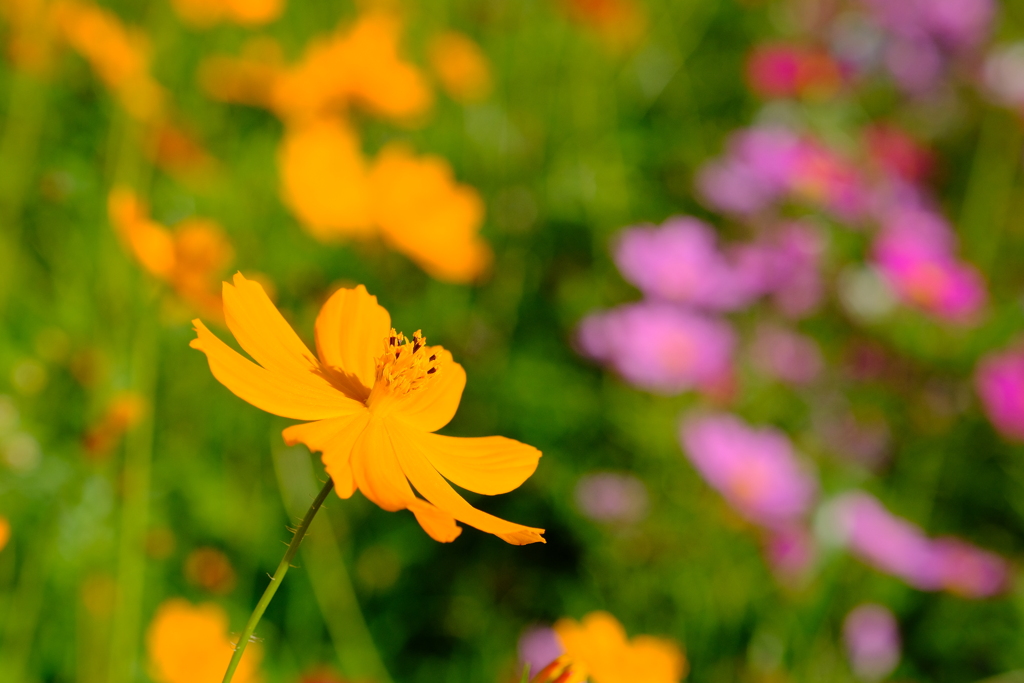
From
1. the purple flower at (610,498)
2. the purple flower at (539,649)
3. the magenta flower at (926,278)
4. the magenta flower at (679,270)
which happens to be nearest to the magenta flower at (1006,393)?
the magenta flower at (926,278)

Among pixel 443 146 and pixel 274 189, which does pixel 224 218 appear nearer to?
pixel 274 189

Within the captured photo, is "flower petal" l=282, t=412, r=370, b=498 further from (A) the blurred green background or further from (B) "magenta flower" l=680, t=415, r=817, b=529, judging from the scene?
(B) "magenta flower" l=680, t=415, r=817, b=529

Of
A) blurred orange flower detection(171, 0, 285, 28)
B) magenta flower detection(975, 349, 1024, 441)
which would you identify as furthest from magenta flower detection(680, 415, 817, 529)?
blurred orange flower detection(171, 0, 285, 28)

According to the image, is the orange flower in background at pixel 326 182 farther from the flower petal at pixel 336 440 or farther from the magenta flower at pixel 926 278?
the magenta flower at pixel 926 278

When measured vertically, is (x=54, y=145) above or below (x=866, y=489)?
above

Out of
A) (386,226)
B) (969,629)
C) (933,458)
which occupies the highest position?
(386,226)

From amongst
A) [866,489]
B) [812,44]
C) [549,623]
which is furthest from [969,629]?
[812,44]

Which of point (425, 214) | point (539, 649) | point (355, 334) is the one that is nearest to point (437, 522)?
point (355, 334)
